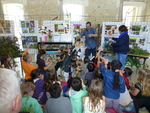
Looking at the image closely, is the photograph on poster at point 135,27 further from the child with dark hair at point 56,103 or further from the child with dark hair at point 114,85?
the child with dark hair at point 56,103

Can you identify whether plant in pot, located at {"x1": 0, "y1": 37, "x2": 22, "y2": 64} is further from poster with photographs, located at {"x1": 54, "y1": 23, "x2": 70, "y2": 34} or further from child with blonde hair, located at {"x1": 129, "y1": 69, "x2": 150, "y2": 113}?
child with blonde hair, located at {"x1": 129, "y1": 69, "x2": 150, "y2": 113}

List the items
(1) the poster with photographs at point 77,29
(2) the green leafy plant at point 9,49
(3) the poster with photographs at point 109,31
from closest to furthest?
(2) the green leafy plant at point 9,49 < (3) the poster with photographs at point 109,31 < (1) the poster with photographs at point 77,29

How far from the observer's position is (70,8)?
9.45m

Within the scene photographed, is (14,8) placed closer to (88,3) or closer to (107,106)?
(88,3)

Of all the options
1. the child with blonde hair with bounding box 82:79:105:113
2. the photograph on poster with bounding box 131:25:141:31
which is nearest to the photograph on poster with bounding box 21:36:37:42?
the photograph on poster with bounding box 131:25:141:31

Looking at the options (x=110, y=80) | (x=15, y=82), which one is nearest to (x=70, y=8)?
(x=110, y=80)

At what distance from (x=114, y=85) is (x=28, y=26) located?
15.1 ft

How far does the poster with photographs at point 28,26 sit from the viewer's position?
5129 millimetres

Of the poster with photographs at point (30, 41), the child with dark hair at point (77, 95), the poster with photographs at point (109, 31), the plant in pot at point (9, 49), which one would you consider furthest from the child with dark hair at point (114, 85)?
the poster with photographs at point (30, 41)

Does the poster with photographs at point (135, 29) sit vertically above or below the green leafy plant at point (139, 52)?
above

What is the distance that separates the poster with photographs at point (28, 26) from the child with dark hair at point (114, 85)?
418 centimetres

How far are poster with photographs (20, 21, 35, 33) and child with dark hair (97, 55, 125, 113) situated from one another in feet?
13.7

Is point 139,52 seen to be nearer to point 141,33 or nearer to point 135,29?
point 141,33

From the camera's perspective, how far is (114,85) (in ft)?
6.23
